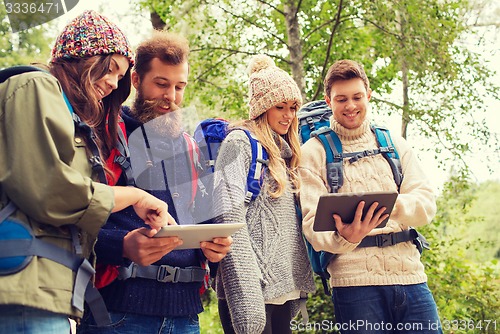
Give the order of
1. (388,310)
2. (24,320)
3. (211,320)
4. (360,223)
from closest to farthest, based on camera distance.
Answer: (24,320) → (360,223) → (388,310) → (211,320)

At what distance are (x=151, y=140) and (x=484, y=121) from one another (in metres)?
7.00

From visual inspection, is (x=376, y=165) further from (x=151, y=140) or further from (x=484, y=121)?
(x=484, y=121)

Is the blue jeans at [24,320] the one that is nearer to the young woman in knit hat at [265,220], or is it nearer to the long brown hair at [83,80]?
the long brown hair at [83,80]

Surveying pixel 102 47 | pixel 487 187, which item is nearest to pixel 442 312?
pixel 102 47

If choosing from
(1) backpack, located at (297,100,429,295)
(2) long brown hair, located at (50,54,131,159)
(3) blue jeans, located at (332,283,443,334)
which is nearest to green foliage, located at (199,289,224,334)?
(1) backpack, located at (297,100,429,295)

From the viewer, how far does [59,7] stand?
581 cm

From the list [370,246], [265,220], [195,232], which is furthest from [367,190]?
[195,232]

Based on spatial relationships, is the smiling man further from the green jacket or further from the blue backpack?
the green jacket

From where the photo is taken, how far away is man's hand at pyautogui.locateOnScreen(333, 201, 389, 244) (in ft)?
10.5

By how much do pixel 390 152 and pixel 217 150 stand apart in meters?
1.01

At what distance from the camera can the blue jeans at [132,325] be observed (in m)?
2.67

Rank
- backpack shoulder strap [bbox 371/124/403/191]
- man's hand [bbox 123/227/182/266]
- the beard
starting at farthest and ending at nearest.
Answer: backpack shoulder strap [bbox 371/124/403/191]
the beard
man's hand [bbox 123/227/182/266]

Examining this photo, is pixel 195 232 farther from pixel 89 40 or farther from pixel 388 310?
pixel 388 310

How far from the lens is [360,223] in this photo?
10.6ft
